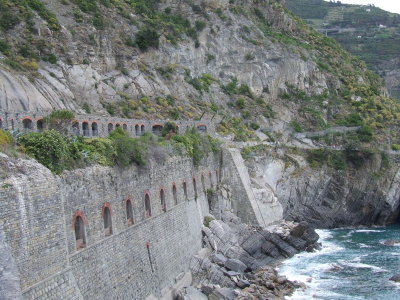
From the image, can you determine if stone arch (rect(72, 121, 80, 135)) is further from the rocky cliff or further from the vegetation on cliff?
the vegetation on cliff

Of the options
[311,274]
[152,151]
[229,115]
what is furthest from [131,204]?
[229,115]

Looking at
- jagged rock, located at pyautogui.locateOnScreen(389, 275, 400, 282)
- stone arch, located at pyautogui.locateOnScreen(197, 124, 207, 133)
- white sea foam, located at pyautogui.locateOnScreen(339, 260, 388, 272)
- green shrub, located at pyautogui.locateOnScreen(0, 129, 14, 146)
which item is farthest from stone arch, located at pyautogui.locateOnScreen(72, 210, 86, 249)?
stone arch, located at pyautogui.locateOnScreen(197, 124, 207, 133)

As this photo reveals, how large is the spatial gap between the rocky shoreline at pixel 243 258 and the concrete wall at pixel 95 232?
1535 millimetres

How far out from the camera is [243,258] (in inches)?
1547

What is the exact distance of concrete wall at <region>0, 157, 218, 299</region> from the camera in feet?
57.5

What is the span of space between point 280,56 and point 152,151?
2276 inches

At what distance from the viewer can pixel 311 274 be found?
38812 millimetres

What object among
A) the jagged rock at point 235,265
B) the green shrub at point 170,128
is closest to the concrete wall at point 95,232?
the jagged rock at point 235,265

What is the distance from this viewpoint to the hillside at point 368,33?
136500 mm

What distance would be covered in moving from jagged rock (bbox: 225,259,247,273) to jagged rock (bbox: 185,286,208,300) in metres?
5.44

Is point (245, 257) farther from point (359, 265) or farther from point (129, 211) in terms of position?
point (129, 211)

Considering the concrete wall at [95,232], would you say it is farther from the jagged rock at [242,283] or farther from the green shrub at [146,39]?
the green shrub at [146,39]

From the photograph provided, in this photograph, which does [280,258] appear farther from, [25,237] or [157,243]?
[25,237]

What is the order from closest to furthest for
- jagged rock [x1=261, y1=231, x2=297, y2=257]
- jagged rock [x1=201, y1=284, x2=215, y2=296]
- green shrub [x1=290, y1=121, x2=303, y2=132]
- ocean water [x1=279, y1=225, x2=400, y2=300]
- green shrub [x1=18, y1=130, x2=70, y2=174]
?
green shrub [x1=18, y1=130, x2=70, y2=174], jagged rock [x1=201, y1=284, x2=215, y2=296], ocean water [x1=279, y1=225, x2=400, y2=300], jagged rock [x1=261, y1=231, x2=297, y2=257], green shrub [x1=290, y1=121, x2=303, y2=132]
